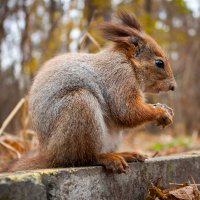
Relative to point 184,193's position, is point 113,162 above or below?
above

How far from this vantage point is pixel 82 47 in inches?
269

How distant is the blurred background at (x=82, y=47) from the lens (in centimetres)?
683

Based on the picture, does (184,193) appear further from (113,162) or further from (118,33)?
(118,33)

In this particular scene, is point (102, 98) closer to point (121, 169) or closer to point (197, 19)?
point (121, 169)

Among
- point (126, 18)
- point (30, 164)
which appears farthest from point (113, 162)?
point (126, 18)

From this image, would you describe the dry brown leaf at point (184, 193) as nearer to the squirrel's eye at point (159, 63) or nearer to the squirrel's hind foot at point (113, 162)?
the squirrel's hind foot at point (113, 162)

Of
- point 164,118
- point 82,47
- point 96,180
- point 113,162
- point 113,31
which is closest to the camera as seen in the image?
point 96,180

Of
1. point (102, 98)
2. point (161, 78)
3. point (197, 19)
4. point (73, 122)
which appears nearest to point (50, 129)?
point (73, 122)

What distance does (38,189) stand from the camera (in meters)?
2.80

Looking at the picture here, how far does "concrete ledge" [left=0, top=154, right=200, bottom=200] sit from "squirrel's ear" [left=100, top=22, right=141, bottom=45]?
109cm

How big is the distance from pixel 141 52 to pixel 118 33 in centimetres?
29

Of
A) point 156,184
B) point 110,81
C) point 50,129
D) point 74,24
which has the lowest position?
point 156,184

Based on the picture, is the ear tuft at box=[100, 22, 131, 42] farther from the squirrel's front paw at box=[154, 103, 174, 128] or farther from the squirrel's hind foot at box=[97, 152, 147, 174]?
the squirrel's hind foot at box=[97, 152, 147, 174]

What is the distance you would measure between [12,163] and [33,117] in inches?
19.9
